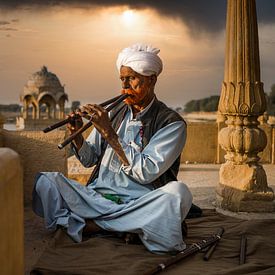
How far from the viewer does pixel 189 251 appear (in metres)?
3.15

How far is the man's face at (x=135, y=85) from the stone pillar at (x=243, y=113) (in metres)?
1.69

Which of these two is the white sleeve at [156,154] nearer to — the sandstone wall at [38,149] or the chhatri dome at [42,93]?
the sandstone wall at [38,149]

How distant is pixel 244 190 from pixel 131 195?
184 centimetres

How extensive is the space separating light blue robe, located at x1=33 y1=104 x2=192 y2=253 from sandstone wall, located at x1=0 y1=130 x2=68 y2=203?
0.82 meters

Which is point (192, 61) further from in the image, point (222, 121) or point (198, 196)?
point (198, 196)

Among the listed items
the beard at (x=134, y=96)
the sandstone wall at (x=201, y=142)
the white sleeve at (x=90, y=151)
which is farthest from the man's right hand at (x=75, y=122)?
the sandstone wall at (x=201, y=142)

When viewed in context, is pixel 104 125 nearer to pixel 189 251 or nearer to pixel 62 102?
pixel 189 251

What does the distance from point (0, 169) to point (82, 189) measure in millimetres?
1882

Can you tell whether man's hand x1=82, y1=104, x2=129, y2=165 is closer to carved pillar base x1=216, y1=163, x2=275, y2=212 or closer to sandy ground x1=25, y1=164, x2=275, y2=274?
sandy ground x1=25, y1=164, x2=275, y2=274

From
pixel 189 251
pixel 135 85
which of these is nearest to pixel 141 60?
pixel 135 85

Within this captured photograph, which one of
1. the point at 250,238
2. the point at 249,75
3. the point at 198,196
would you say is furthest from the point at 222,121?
the point at 250,238

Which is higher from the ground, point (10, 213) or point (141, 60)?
point (141, 60)

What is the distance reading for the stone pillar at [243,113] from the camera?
499 cm

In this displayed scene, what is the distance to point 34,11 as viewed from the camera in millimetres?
26188
